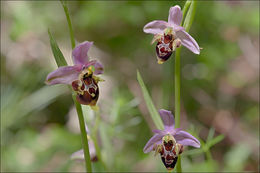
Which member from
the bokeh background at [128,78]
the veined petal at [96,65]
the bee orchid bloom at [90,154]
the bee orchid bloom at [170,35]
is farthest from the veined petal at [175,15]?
the bokeh background at [128,78]

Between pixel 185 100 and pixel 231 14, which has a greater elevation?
pixel 231 14

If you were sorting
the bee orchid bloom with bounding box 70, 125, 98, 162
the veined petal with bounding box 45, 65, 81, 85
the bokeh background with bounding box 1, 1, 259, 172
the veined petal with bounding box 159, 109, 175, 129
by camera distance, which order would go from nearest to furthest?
1. the veined petal with bounding box 45, 65, 81, 85
2. the veined petal with bounding box 159, 109, 175, 129
3. the bee orchid bloom with bounding box 70, 125, 98, 162
4. the bokeh background with bounding box 1, 1, 259, 172

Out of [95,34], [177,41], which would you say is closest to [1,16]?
[95,34]

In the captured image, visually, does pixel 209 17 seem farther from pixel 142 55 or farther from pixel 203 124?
pixel 203 124

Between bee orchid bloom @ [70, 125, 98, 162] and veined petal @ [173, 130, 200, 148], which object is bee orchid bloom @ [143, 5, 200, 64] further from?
bee orchid bloom @ [70, 125, 98, 162]

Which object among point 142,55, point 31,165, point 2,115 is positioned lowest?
point 31,165

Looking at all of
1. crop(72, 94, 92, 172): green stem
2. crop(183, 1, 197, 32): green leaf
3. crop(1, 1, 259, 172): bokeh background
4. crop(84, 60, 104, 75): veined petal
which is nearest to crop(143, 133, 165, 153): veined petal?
crop(72, 94, 92, 172): green stem
